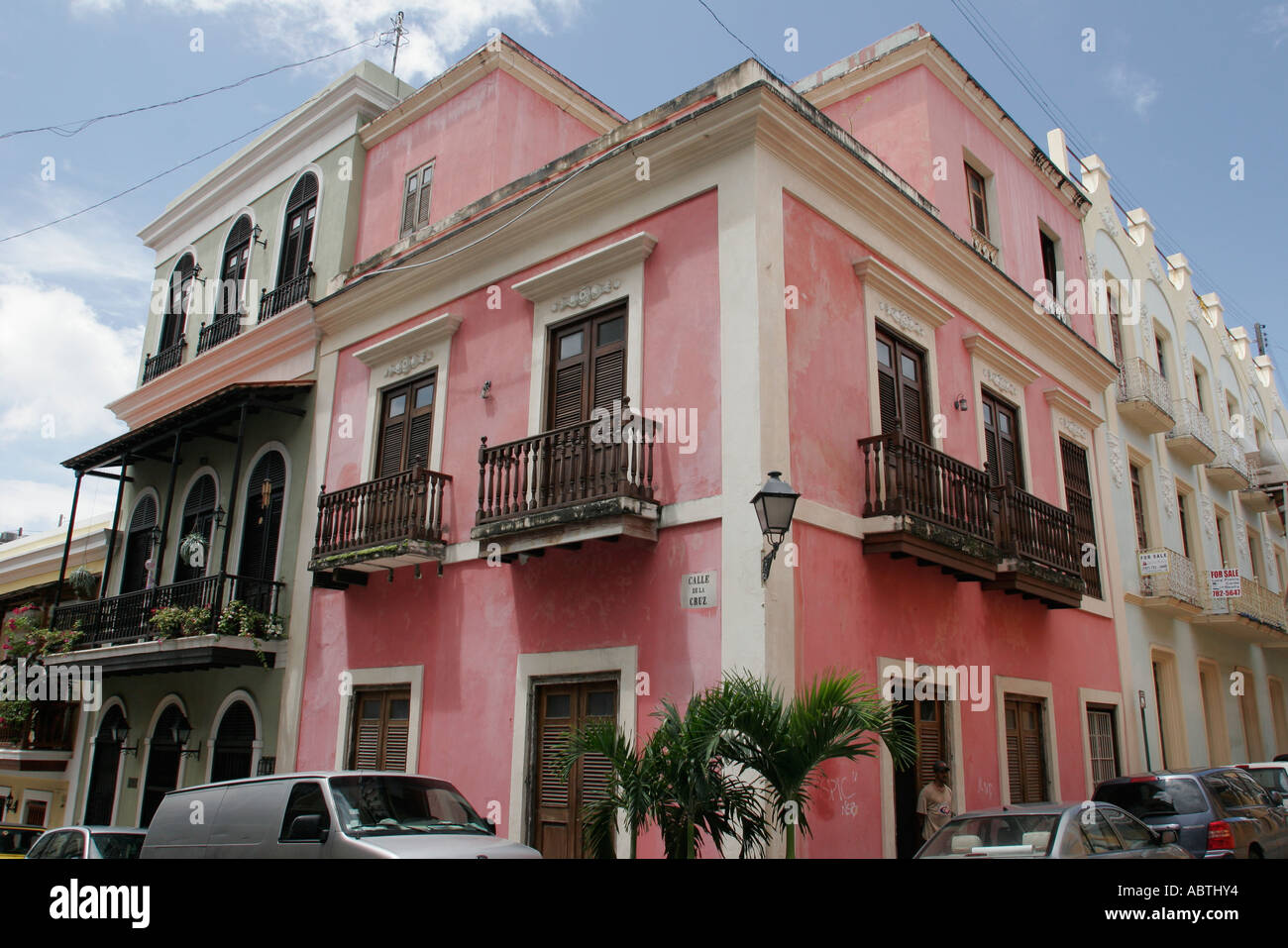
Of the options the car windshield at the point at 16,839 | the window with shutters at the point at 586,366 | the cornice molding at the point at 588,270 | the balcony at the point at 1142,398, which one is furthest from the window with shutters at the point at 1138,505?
the car windshield at the point at 16,839

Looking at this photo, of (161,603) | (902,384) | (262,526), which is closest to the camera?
(902,384)

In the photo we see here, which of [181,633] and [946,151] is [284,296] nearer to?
[181,633]

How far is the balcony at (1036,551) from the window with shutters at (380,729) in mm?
7238

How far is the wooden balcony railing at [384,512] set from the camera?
1152 centimetres

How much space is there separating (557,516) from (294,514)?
20.6ft

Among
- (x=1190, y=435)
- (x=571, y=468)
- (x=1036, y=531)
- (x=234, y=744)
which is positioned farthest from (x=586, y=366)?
(x=1190, y=435)

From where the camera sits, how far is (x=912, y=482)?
10023mm

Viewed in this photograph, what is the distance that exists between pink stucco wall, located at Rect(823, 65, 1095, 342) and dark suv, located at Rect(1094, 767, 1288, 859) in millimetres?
7393

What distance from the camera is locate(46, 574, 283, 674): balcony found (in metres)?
13.0

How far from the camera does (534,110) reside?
48.0 ft

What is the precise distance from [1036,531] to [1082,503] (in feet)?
10.6

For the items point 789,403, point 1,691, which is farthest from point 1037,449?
point 1,691

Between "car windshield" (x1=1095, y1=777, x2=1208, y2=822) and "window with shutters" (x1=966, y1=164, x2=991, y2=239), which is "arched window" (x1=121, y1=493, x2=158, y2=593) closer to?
"window with shutters" (x1=966, y1=164, x2=991, y2=239)
